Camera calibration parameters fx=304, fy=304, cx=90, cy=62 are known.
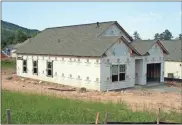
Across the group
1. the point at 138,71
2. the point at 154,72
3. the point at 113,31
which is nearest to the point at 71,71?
the point at 113,31

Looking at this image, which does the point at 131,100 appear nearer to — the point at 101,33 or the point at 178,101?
the point at 178,101

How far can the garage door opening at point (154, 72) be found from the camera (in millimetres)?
29325

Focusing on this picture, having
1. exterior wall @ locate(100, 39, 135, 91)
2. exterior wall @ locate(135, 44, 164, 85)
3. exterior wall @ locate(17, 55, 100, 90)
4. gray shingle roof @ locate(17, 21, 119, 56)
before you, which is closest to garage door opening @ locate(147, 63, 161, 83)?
exterior wall @ locate(135, 44, 164, 85)

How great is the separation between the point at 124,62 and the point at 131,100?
6.31m

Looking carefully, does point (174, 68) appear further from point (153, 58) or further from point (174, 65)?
point (153, 58)

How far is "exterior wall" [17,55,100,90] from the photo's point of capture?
2367 centimetres

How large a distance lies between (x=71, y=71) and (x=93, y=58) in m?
3.17

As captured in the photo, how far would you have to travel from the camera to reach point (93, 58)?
2347 cm

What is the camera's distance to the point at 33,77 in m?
30.6

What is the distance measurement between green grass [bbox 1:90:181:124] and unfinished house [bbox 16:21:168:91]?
25.8 ft

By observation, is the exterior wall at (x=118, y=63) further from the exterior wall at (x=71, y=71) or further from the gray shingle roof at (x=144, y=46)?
the gray shingle roof at (x=144, y=46)

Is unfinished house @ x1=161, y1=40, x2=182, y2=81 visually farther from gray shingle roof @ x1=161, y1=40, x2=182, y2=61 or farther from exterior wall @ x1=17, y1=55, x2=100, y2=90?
exterior wall @ x1=17, y1=55, x2=100, y2=90

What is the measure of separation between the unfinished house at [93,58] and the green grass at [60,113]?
7.87m

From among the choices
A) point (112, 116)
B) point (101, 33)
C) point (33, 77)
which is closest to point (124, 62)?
point (101, 33)
